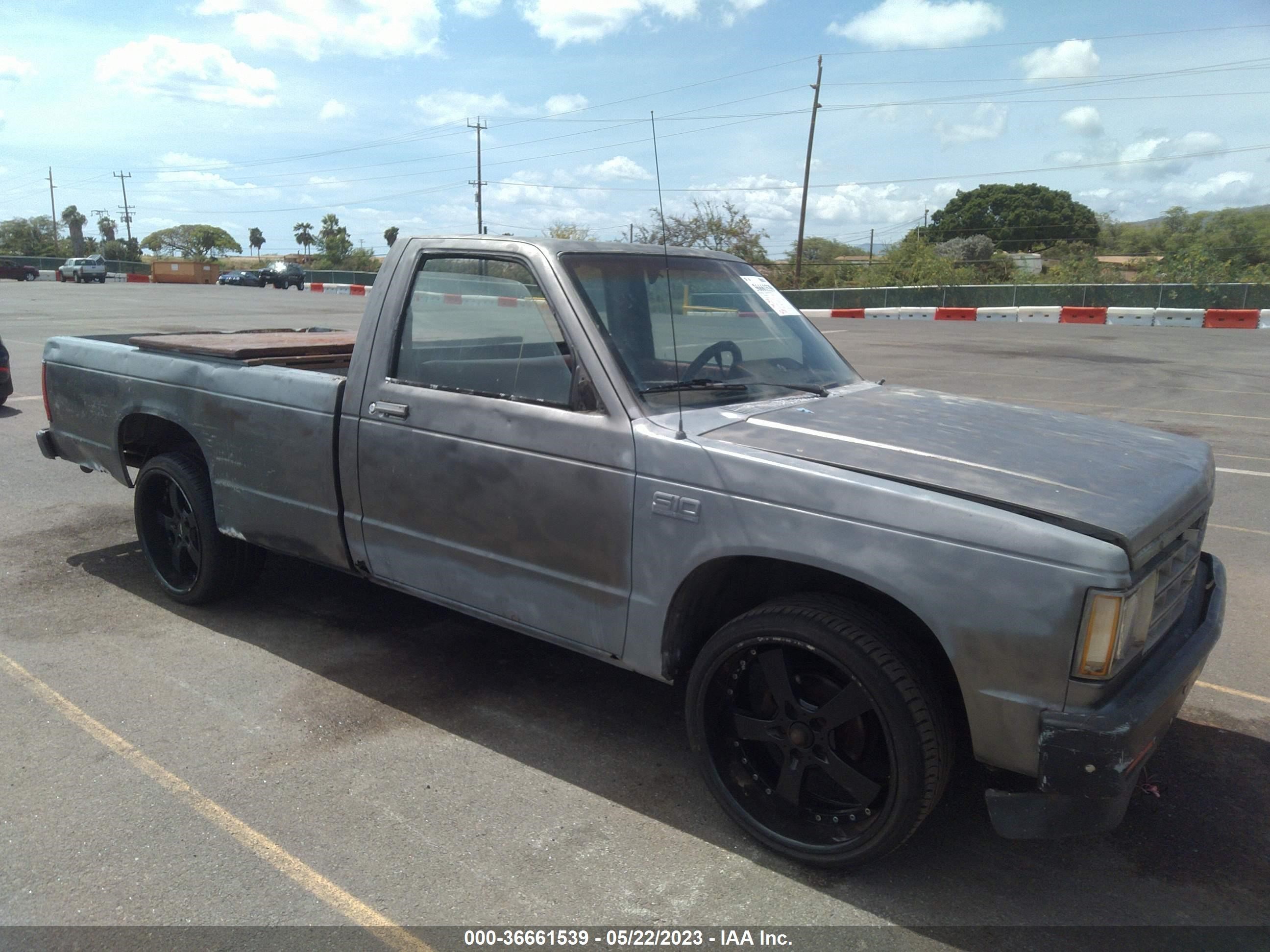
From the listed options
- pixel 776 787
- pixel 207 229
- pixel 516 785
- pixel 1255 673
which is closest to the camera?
pixel 776 787

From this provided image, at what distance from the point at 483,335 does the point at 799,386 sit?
1.27m

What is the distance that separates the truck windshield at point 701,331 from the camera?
11.5 feet

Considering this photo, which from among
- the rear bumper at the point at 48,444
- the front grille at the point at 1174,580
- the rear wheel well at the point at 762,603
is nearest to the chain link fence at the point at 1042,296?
the rear bumper at the point at 48,444

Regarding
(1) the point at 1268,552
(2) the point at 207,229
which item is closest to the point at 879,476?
(1) the point at 1268,552

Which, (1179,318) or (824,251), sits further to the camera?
(824,251)

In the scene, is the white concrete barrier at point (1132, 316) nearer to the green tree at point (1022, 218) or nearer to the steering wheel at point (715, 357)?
the steering wheel at point (715, 357)

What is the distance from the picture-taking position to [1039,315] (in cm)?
3431

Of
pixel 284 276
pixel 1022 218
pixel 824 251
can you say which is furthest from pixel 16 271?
pixel 1022 218

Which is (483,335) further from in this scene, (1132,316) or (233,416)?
(1132,316)

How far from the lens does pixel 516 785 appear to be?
3.42 metres

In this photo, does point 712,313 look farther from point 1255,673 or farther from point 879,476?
point 1255,673

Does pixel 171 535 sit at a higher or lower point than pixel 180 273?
higher

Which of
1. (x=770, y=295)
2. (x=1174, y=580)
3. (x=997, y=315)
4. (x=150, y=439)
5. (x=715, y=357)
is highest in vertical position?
(x=770, y=295)

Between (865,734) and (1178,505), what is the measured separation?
114cm
